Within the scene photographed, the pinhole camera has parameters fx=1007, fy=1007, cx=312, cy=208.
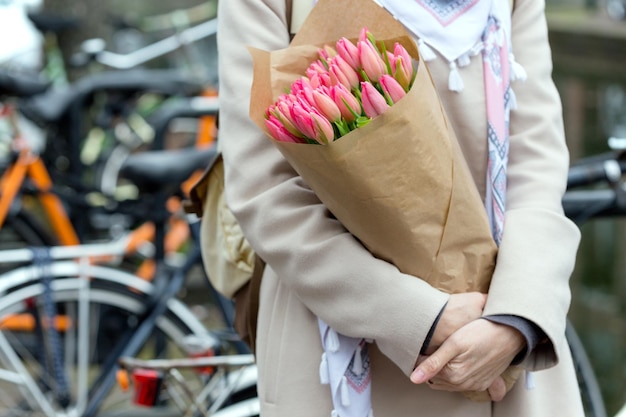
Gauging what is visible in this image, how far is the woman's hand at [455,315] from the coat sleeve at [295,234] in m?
0.02

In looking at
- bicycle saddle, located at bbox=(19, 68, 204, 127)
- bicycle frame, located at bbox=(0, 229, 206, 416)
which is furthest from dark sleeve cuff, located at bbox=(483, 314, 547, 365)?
bicycle saddle, located at bbox=(19, 68, 204, 127)

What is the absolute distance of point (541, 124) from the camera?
1861mm

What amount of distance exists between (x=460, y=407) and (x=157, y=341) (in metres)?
1.92

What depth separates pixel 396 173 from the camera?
1519mm

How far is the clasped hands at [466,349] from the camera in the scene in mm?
1596

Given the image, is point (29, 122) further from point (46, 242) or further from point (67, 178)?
point (46, 242)

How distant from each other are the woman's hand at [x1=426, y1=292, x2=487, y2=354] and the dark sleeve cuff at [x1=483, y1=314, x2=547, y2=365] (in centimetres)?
3

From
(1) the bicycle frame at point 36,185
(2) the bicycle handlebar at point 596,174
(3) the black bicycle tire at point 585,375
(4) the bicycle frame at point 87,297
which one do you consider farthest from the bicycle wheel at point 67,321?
(2) the bicycle handlebar at point 596,174

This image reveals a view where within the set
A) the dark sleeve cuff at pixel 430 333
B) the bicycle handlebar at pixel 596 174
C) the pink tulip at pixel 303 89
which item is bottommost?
the bicycle handlebar at pixel 596 174

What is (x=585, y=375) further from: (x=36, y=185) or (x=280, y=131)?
(x=36, y=185)

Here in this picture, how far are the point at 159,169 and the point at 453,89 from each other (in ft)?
5.11

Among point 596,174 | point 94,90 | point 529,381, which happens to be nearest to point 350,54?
point 529,381

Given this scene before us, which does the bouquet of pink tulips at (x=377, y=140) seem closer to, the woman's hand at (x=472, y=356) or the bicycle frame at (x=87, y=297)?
the woman's hand at (x=472, y=356)

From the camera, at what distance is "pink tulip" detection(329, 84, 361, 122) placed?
4.83 feet
